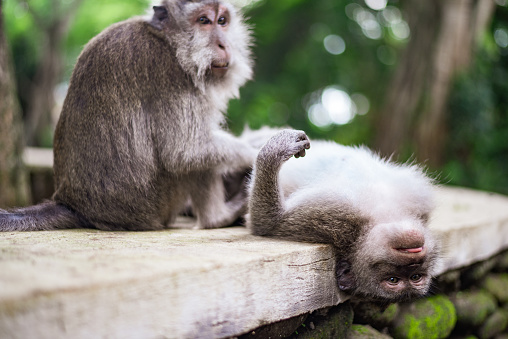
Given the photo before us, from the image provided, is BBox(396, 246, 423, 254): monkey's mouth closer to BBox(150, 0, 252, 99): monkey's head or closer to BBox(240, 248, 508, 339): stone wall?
BBox(240, 248, 508, 339): stone wall

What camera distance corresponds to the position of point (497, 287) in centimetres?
408

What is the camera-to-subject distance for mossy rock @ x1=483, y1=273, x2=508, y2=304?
4.02m

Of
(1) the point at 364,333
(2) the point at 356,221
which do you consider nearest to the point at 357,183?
(2) the point at 356,221

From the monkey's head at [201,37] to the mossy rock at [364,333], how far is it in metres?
1.59

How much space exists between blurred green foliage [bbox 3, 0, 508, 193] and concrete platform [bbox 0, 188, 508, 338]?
19.8 ft

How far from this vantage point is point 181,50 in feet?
10.1

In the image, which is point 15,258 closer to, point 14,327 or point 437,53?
point 14,327

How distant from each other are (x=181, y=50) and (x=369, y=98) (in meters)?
8.57

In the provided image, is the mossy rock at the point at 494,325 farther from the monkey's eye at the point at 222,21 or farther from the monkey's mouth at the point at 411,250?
the monkey's eye at the point at 222,21

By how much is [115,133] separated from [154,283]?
1.41 m

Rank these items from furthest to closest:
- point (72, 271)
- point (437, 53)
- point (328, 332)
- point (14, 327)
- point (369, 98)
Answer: point (369, 98), point (437, 53), point (328, 332), point (72, 271), point (14, 327)

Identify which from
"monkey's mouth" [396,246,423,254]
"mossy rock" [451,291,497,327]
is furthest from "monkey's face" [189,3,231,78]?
Result: "mossy rock" [451,291,497,327]

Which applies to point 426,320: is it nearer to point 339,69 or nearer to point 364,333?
point 364,333

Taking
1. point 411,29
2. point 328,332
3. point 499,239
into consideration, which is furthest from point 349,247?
point 411,29
